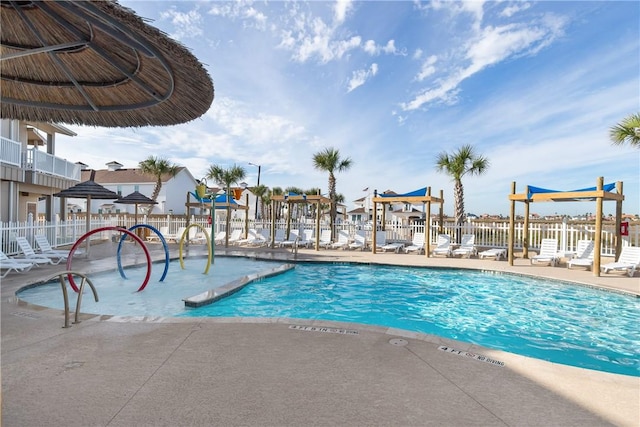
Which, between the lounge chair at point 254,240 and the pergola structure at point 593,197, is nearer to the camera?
the pergola structure at point 593,197

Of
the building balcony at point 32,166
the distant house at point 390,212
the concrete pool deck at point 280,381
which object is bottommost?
the concrete pool deck at point 280,381

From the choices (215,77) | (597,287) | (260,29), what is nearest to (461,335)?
(597,287)

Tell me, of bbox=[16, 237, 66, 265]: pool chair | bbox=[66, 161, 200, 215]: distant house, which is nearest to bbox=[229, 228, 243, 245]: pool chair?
bbox=[16, 237, 66, 265]: pool chair

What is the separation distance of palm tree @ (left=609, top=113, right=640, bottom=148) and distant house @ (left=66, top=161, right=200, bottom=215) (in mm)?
34766

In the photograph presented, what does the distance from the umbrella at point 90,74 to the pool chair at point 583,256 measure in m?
12.1

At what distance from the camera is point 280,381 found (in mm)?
3016

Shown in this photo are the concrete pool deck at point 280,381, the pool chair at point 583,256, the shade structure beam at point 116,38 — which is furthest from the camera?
the pool chair at point 583,256

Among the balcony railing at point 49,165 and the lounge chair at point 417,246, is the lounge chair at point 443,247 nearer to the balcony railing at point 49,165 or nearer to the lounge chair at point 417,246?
the lounge chair at point 417,246

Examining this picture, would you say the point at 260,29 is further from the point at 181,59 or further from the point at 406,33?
the point at 181,59

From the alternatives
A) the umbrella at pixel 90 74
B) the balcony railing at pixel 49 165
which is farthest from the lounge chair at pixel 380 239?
the balcony railing at pixel 49 165

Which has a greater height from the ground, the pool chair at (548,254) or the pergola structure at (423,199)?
the pergola structure at (423,199)

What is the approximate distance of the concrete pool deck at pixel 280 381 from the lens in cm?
249

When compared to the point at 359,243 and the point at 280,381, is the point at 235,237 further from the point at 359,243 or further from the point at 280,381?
the point at 280,381

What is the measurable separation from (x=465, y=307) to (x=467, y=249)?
699 cm
